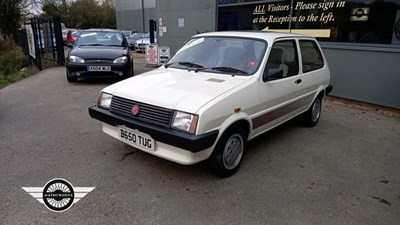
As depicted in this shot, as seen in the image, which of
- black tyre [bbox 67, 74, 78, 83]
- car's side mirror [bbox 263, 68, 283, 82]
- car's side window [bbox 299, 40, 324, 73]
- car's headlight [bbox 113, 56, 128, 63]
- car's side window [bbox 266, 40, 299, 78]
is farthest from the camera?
black tyre [bbox 67, 74, 78, 83]

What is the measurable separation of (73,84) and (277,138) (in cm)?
630

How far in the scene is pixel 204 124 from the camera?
119 inches

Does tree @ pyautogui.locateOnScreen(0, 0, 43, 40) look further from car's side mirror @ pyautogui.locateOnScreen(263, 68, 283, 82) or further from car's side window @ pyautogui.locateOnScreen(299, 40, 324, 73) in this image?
car's side mirror @ pyautogui.locateOnScreen(263, 68, 283, 82)

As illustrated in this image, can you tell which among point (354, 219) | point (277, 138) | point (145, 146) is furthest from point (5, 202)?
point (277, 138)

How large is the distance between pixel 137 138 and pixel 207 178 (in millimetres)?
915

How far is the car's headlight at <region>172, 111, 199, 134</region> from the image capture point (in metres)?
3.01

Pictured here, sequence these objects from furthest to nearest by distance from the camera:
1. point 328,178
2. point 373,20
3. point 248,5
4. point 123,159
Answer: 1. point 248,5
2. point 373,20
3. point 123,159
4. point 328,178

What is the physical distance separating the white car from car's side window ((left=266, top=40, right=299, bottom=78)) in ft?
0.04

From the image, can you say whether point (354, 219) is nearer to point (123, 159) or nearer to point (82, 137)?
point (123, 159)

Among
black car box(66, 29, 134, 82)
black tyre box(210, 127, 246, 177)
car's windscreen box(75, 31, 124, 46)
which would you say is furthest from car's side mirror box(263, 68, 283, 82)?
car's windscreen box(75, 31, 124, 46)

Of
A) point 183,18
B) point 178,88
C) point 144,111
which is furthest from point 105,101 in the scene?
point 183,18

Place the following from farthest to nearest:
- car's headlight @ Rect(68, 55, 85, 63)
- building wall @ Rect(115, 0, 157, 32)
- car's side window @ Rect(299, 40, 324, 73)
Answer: building wall @ Rect(115, 0, 157, 32)
car's headlight @ Rect(68, 55, 85, 63)
car's side window @ Rect(299, 40, 324, 73)

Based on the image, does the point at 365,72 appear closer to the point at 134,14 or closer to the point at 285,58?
the point at 285,58

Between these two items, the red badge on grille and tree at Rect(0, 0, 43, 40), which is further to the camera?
tree at Rect(0, 0, 43, 40)
